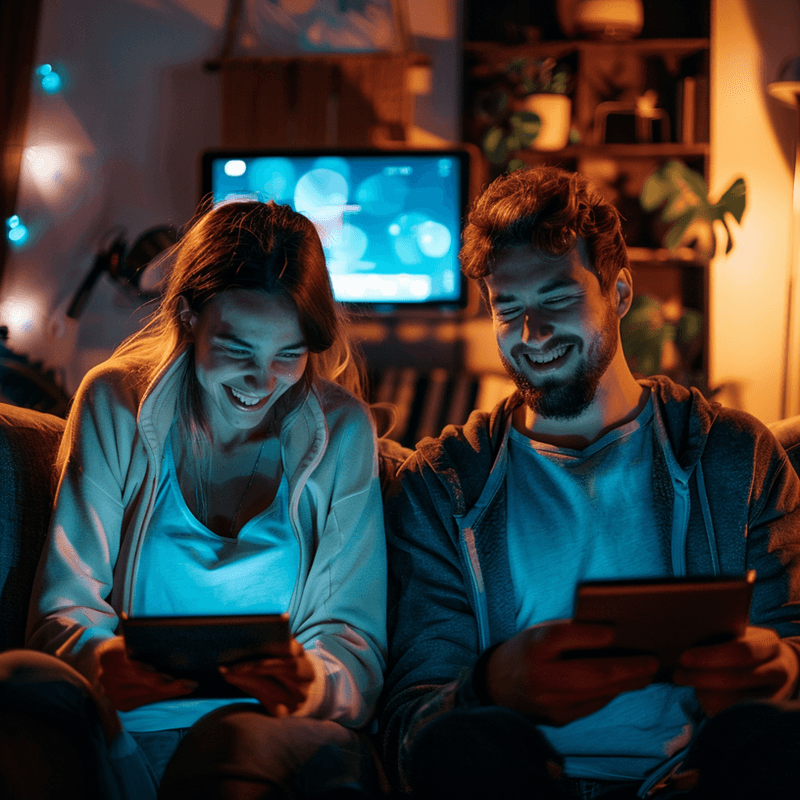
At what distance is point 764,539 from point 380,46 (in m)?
2.92

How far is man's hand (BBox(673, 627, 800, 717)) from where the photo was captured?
38.1 inches

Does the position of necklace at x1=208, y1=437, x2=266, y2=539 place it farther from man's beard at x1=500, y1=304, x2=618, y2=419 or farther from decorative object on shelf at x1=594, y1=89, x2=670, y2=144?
decorative object on shelf at x1=594, y1=89, x2=670, y2=144

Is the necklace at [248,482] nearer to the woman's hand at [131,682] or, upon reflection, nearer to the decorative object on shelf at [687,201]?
the woman's hand at [131,682]

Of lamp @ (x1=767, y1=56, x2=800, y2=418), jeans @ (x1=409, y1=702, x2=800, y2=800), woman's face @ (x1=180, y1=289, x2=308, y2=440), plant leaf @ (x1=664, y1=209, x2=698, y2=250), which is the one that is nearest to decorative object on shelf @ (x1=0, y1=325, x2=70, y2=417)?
woman's face @ (x1=180, y1=289, x2=308, y2=440)

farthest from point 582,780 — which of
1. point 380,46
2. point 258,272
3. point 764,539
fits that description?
point 380,46

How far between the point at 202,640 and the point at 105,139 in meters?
3.17

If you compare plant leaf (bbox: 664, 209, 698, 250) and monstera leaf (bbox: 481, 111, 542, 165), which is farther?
monstera leaf (bbox: 481, 111, 542, 165)

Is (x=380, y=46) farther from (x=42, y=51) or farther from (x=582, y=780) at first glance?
(x=582, y=780)

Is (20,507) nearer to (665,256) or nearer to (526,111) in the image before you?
(526,111)

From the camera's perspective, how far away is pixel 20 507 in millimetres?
1260

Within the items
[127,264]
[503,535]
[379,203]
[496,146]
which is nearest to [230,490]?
[503,535]

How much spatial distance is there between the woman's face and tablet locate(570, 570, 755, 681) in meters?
0.59

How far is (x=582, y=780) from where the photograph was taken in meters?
1.14

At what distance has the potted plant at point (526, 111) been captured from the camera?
3287 millimetres
